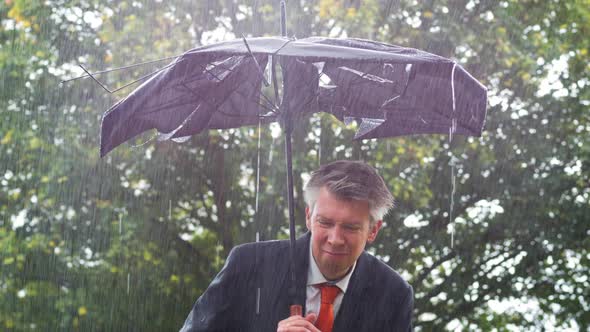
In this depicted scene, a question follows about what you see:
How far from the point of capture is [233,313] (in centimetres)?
364

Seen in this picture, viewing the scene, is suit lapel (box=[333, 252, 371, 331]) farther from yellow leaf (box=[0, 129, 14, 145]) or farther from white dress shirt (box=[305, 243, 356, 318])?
yellow leaf (box=[0, 129, 14, 145])

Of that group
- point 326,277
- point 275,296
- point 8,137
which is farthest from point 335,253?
point 8,137

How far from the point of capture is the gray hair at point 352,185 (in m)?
3.50

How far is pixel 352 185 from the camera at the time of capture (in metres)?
3.50

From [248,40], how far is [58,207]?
9.35 m

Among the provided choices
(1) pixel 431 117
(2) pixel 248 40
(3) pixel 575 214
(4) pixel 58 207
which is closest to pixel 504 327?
(3) pixel 575 214

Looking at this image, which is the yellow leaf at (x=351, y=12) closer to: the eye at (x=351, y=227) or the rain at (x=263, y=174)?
the rain at (x=263, y=174)

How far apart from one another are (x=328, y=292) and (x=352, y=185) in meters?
0.52

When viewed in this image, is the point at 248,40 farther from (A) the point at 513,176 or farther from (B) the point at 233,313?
(A) the point at 513,176

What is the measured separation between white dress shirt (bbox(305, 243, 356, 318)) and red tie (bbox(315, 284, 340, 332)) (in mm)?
22

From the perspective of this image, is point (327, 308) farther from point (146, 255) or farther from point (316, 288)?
point (146, 255)

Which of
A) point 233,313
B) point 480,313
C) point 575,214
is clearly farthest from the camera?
point 480,313

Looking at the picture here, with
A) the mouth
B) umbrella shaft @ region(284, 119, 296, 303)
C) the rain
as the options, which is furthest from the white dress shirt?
the rain

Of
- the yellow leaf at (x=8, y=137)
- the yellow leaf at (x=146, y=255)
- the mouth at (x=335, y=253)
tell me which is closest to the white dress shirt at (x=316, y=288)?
the mouth at (x=335, y=253)
